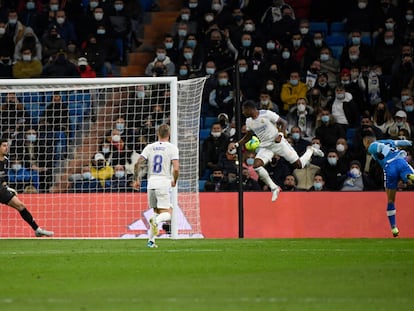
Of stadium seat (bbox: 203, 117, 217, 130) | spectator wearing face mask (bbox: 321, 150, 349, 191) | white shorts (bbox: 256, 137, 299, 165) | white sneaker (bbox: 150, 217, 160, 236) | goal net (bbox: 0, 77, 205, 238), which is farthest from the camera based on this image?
stadium seat (bbox: 203, 117, 217, 130)

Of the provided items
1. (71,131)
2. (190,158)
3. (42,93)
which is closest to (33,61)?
(42,93)

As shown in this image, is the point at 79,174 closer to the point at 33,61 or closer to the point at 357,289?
the point at 33,61

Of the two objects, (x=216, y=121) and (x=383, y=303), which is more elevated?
(x=216, y=121)

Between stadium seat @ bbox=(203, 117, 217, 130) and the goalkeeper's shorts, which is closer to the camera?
the goalkeeper's shorts

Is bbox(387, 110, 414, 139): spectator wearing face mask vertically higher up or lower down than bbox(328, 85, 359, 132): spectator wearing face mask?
lower down

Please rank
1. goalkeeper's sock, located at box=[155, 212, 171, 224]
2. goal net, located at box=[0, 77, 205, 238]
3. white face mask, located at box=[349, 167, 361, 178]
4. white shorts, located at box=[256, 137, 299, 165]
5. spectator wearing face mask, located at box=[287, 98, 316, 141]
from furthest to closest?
Answer: spectator wearing face mask, located at box=[287, 98, 316, 141], white face mask, located at box=[349, 167, 361, 178], goal net, located at box=[0, 77, 205, 238], white shorts, located at box=[256, 137, 299, 165], goalkeeper's sock, located at box=[155, 212, 171, 224]

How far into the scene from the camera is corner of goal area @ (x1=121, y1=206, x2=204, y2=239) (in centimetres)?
2167

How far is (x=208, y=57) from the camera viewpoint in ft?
87.4

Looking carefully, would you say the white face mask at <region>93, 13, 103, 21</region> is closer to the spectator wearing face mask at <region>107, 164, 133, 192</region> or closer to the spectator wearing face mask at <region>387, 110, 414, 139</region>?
the spectator wearing face mask at <region>107, 164, 133, 192</region>

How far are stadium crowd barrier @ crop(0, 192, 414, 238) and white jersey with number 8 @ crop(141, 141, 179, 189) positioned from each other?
4.00m

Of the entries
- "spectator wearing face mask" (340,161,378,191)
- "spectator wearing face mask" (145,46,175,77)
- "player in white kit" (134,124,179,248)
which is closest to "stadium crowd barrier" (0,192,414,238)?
"spectator wearing face mask" (340,161,378,191)

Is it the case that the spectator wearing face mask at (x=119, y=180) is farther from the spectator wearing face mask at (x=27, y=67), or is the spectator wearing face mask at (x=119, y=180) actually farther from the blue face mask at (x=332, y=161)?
the spectator wearing face mask at (x=27, y=67)

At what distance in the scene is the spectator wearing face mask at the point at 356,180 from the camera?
23.2 m

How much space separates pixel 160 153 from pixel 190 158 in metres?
4.22
